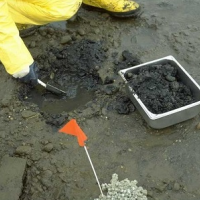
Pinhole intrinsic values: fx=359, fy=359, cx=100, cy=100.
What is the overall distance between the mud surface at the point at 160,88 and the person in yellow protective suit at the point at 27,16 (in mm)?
925

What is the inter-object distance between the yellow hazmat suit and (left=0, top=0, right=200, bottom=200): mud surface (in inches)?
7.7

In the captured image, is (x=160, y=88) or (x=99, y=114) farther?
(x=99, y=114)

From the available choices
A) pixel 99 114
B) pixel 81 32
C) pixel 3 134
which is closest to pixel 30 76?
pixel 3 134

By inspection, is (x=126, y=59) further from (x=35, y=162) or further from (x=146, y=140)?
(x=35, y=162)

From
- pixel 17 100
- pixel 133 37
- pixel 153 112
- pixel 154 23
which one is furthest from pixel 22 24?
pixel 153 112

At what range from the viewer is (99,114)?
3.32 m

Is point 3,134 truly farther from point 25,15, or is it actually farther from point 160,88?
point 160,88

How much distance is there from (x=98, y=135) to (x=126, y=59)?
100 cm

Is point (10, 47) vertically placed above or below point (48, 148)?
above

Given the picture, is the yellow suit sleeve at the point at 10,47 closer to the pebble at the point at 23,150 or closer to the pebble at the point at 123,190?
the pebble at the point at 23,150

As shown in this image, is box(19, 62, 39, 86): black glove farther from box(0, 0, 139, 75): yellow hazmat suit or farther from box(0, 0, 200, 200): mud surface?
box(0, 0, 200, 200): mud surface

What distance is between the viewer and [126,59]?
12.4 ft

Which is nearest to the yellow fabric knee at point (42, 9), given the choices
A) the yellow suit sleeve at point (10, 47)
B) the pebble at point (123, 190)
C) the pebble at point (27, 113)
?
the yellow suit sleeve at point (10, 47)

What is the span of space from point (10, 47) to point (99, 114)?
998 mm
